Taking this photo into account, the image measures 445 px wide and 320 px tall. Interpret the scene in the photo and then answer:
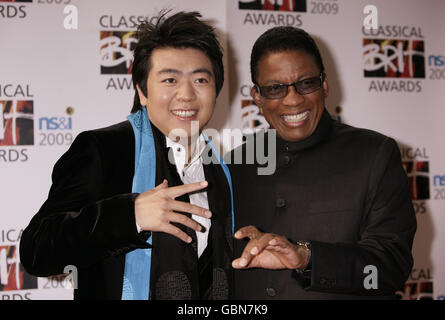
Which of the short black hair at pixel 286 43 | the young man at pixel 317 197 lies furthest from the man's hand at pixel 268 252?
the short black hair at pixel 286 43

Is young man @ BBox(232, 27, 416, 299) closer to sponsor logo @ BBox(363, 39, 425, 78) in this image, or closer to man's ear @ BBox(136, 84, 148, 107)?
man's ear @ BBox(136, 84, 148, 107)

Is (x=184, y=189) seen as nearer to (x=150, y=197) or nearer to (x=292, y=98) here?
(x=150, y=197)

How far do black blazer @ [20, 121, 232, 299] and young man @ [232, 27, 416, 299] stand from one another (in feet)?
0.98

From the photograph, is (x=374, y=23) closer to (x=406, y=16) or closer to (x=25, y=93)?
(x=406, y=16)

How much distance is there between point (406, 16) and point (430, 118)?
0.85 metres

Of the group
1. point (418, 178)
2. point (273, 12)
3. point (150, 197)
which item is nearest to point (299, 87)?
point (150, 197)

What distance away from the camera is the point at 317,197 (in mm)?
1629

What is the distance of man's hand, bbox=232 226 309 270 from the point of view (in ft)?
4.03

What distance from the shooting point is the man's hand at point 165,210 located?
1.20 m

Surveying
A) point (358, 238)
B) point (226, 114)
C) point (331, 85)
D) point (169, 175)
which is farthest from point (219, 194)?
point (331, 85)

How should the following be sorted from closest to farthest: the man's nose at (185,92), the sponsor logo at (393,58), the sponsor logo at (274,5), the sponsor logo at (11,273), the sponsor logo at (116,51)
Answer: the man's nose at (185,92) < the sponsor logo at (11,273) < the sponsor logo at (116,51) < the sponsor logo at (274,5) < the sponsor logo at (393,58)

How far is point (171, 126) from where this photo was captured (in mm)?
1605

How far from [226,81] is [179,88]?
127 cm

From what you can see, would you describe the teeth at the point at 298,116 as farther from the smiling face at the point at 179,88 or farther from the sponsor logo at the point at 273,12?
the sponsor logo at the point at 273,12
